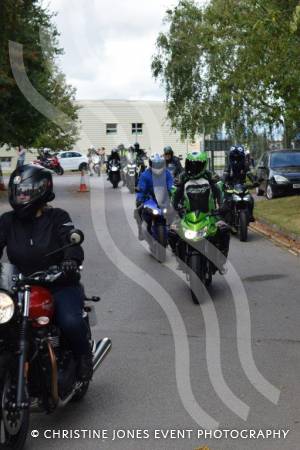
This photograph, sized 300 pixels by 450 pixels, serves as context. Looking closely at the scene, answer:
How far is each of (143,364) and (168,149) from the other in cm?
1164

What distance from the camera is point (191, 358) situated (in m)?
7.09

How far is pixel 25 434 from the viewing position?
477cm

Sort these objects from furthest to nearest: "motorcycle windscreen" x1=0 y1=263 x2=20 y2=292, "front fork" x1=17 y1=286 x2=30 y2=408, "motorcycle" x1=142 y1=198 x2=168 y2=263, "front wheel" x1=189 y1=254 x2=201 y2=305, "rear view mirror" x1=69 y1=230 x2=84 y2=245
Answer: "motorcycle" x1=142 y1=198 x2=168 y2=263
"front wheel" x1=189 y1=254 x2=201 y2=305
"rear view mirror" x1=69 y1=230 x2=84 y2=245
"motorcycle windscreen" x1=0 y1=263 x2=20 y2=292
"front fork" x1=17 y1=286 x2=30 y2=408

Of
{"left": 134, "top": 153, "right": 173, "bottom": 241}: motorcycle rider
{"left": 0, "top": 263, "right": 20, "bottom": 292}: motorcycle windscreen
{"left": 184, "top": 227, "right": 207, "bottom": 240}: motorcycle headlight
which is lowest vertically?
{"left": 184, "top": 227, "right": 207, "bottom": 240}: motorcycle headlight

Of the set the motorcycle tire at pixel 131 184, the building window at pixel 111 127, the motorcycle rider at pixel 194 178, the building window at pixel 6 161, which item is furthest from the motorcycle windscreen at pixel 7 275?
the building window at pixel 6 161

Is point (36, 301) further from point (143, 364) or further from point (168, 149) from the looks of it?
point (168, 149)

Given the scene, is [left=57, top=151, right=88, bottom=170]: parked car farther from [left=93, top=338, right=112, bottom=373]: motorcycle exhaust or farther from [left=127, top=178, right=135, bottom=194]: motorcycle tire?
[left=93, top=338, right=112, bottom=373]: motorcycle exhaust

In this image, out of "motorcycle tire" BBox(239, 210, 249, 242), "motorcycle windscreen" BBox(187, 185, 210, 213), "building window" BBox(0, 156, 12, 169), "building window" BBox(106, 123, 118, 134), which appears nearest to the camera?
"motorcycle windscreen" BBox(187, 185, 210, 213)

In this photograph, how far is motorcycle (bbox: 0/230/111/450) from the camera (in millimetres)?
4715

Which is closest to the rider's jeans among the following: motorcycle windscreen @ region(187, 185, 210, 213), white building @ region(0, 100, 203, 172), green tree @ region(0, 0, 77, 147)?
motorcycle windscreen @ region(187, 185, 210, 213)

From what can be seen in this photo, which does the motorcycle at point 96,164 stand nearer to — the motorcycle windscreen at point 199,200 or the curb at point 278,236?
the curb at point 278,236

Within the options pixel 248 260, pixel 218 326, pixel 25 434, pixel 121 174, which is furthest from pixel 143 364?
pixel 121 174

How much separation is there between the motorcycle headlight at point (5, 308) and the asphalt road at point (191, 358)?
0.86 meters

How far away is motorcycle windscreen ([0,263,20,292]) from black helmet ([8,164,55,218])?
0.43 m
